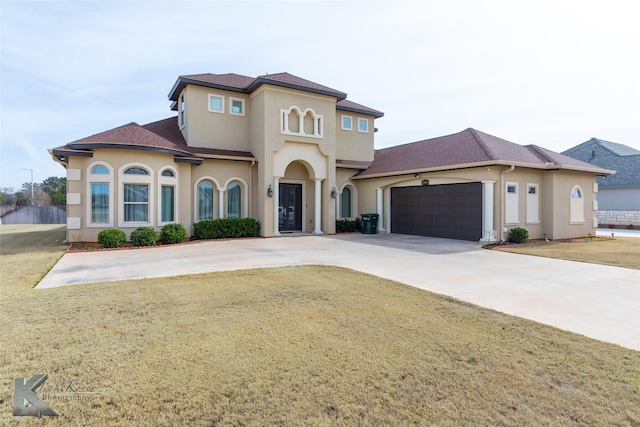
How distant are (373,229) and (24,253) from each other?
1434cm

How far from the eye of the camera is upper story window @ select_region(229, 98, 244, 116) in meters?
17.2

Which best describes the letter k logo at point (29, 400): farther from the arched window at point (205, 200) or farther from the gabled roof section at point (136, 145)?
the arched window at point (205, 200)

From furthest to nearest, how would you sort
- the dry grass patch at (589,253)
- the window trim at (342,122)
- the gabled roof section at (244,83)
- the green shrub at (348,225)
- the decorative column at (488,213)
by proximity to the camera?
1. the window trim at (342,122)
2. the green shrub at (348,225)
3. the gabled roof section at (244,83)
4. the decorative column at (488,213)
5. the dry grass patch at (589,253)

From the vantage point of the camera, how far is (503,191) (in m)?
13.9

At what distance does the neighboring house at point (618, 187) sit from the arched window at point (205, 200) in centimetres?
2732

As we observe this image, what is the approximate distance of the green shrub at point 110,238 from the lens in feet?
39.3

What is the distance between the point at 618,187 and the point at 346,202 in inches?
917

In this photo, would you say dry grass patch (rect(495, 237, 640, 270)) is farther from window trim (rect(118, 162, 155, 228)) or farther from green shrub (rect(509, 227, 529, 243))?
window trim (rect(118, 162, 155, 228))

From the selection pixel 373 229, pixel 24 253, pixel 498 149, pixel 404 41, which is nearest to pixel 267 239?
pixel 373 229

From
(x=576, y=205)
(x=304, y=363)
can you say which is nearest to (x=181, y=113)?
(x=304, y=363)

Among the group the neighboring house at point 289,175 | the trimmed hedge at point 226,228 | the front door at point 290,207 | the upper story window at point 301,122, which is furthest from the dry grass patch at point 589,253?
the trimmed hedge at point 226,228

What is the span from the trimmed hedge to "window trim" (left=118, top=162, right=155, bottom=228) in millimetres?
1902

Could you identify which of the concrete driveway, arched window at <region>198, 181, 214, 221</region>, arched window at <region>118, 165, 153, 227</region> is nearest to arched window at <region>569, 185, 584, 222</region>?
the concrete driveway

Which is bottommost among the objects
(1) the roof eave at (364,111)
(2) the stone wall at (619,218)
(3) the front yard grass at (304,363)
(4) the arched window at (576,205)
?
(3) the front yard grass at (304,363)
